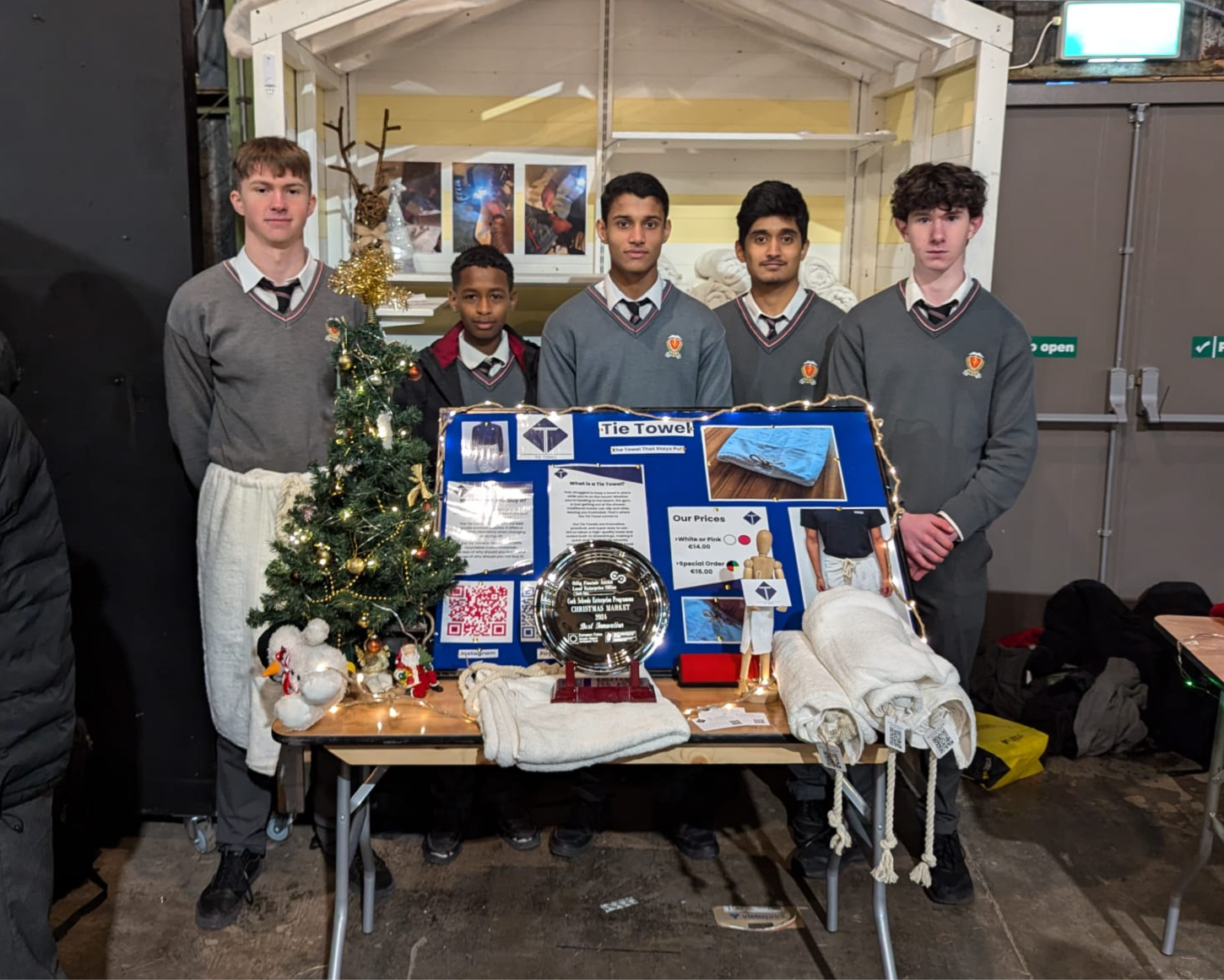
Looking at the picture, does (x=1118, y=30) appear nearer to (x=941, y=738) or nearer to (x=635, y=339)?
(x=635, y=339)

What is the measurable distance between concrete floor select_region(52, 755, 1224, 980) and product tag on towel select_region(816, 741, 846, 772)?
0.82m

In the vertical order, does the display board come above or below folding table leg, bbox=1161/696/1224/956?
above

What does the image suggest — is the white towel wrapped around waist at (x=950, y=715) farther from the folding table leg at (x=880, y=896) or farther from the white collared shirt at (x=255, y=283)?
the white collared shirt at (x=255, y=283)

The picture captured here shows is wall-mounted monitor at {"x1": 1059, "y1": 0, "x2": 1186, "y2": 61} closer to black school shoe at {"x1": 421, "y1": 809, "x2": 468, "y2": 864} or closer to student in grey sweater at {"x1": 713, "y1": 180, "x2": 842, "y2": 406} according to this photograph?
student in grey sweater at {"x1": 713, "y1": 180, "x2": 842, "y2": 406}

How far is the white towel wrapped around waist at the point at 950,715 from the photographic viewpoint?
198 centimetres

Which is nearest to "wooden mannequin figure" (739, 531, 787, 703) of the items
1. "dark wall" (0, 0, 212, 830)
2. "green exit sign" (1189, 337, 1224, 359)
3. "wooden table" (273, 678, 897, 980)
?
"wooden table" (273, 678, 897, 980)

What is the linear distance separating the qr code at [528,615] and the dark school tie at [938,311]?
1.28 m

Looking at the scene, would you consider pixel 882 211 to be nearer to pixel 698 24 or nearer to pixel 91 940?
pixel 698 24

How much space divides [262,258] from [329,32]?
4.06 feet

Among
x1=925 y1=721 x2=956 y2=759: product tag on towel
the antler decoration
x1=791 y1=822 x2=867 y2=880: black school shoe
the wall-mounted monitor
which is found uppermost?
the wall-mounted monitor

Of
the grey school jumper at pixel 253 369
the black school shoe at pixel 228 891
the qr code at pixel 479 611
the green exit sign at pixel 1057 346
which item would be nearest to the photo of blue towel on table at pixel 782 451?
the qr code at pixel 479 611

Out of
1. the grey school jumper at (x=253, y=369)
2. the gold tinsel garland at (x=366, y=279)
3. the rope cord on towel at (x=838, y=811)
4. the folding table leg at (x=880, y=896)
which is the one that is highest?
the gold tinsel garland at (x=366, y=279)

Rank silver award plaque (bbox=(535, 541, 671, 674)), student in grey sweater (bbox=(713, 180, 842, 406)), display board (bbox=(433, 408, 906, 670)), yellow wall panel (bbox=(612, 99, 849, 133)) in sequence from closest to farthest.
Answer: silver award plaque (bbox=(535, 541, 671, 674)) → display board (bbox=(433, 408, 906, 670)) → student in grey sweater (bbox=(713, 180, 842, 406)) → yellow wall panel (bbox=(612, 99, 849, 133))

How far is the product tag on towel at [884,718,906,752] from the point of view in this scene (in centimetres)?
198
